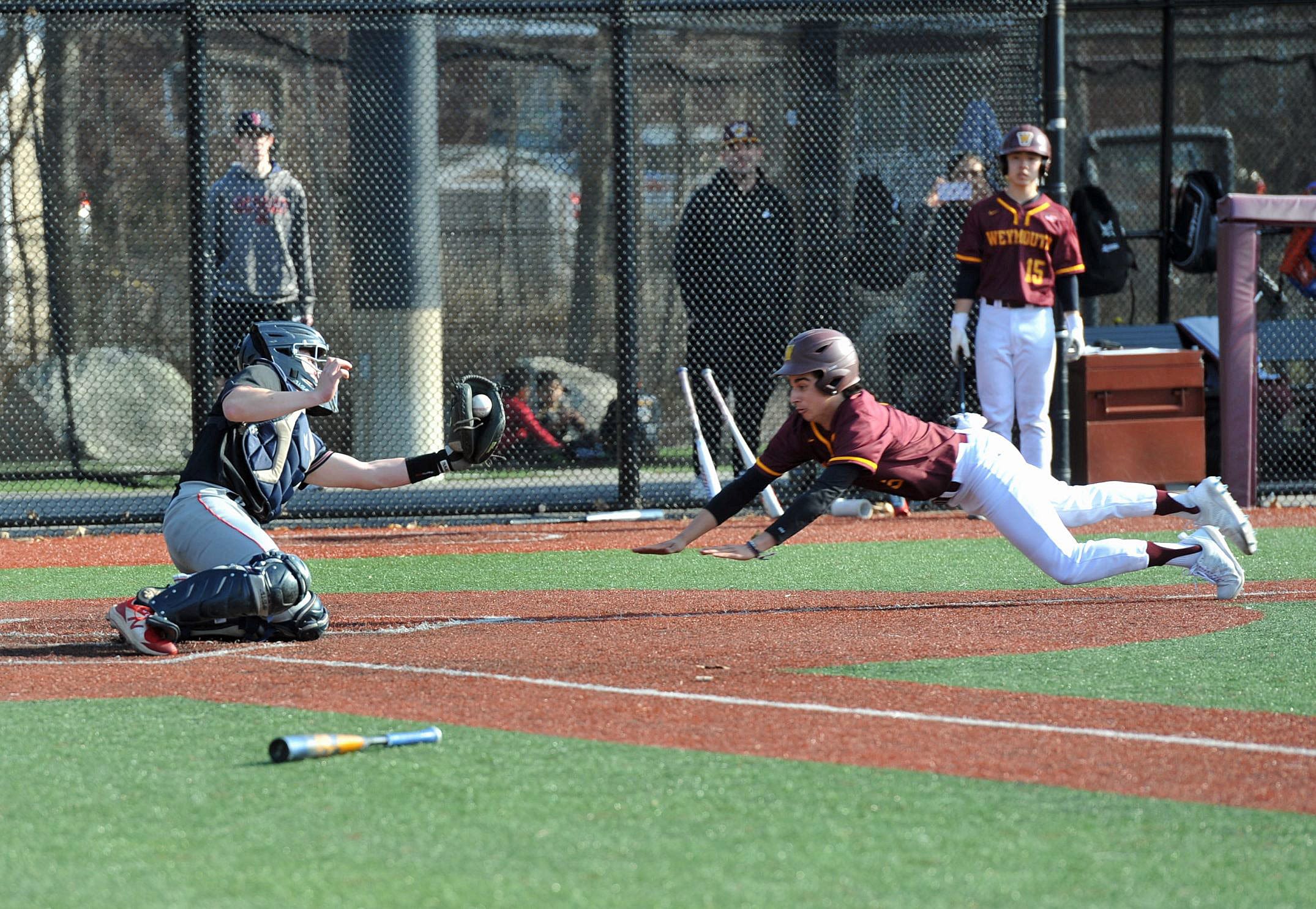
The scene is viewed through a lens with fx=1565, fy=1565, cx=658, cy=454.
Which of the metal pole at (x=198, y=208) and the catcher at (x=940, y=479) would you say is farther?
the metal pole at (x=198, y=208)

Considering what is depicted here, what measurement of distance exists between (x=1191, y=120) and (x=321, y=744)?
13.8 meters

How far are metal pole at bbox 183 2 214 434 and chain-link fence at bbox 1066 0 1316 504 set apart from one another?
6952 mm

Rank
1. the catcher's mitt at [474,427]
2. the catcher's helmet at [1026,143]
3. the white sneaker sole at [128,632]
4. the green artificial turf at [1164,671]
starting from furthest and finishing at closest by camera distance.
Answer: the catcher's helmet at [1026,143] → the catcher's mitt at [474,427] → the white sneaker sole at [128,632] → the green artificial turf at [1164,671]

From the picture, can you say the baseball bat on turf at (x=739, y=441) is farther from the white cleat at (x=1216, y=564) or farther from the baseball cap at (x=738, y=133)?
the white cleat at (x=1216, y=564)

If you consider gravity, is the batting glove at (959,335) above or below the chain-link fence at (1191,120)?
below

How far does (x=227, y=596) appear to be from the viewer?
516 cm

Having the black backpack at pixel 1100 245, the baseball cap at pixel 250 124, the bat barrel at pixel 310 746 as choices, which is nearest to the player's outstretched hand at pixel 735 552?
the bat barrel at pixel 310 746

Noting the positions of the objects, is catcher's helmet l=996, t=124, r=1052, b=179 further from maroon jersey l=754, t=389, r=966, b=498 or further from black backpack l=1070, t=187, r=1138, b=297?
maroon jersey l=754, t=389, r=966, b=498

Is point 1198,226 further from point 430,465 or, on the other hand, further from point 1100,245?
point 430,465

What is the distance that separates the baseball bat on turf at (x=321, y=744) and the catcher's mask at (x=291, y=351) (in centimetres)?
212

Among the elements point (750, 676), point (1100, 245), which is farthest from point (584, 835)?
point (1100, 245)

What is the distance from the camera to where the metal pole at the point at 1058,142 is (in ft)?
32.6

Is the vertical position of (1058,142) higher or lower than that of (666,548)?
higher

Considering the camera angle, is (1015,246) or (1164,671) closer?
(1164,671)
